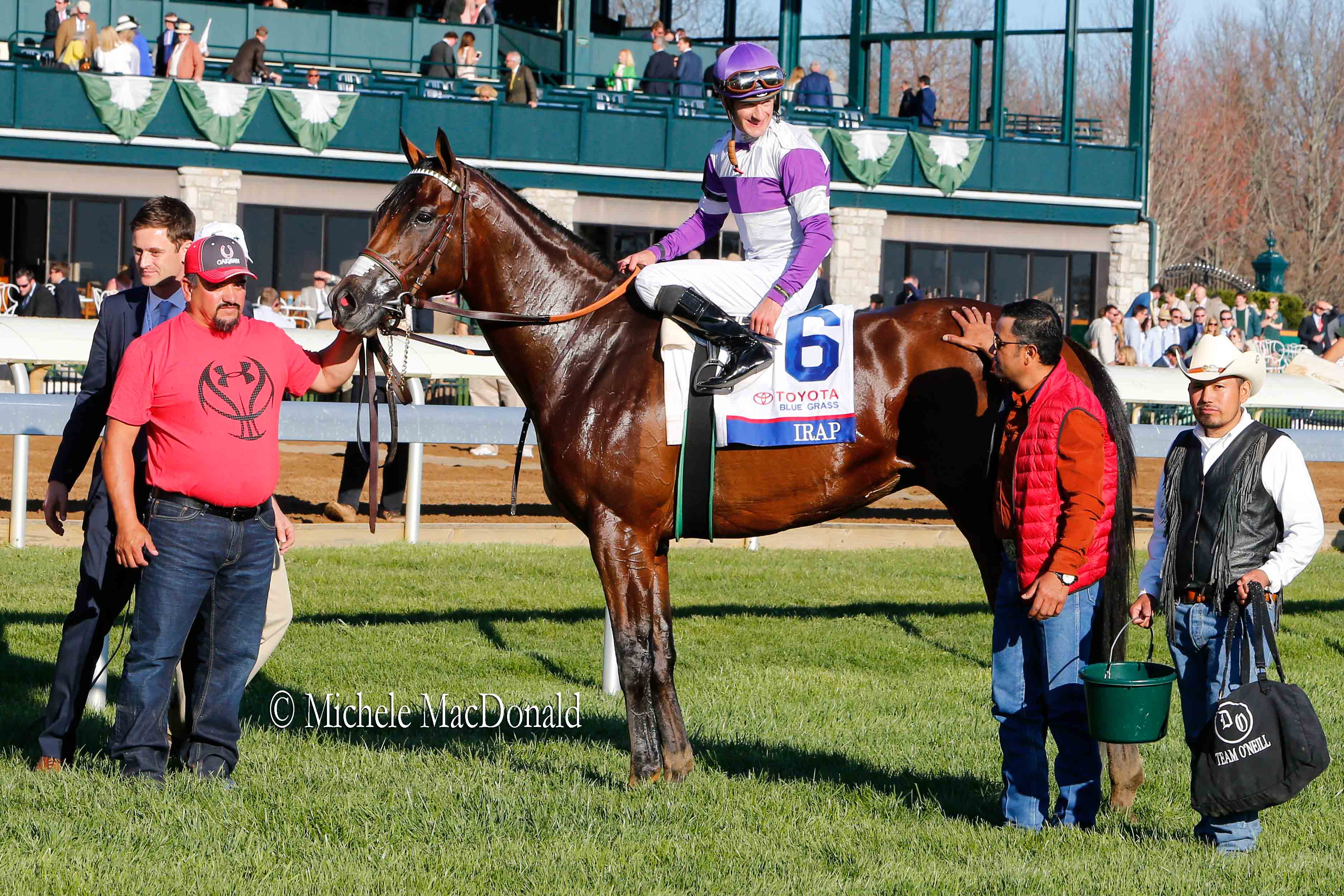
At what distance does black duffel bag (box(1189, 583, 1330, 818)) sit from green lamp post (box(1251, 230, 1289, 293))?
38079mm

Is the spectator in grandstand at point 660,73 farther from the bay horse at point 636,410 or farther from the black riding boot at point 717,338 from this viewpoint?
the black riding boot at point 717,338

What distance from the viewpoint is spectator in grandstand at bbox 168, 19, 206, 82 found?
23.4 m

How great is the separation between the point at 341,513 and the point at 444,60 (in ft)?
53.1

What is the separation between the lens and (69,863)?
416cm

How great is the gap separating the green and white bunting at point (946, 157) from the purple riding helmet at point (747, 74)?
22.6m

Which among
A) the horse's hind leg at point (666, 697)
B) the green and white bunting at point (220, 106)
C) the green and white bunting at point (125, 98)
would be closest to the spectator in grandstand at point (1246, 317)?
the green and white bunting at point (220, 106)

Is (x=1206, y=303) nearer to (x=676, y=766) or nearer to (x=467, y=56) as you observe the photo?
(x=467, y=56)

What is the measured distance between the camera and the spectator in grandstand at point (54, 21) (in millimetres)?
23922

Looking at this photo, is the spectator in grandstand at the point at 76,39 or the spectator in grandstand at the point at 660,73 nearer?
the spectator in grandstand at the point at 76,39

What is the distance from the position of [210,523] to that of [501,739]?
1.56m

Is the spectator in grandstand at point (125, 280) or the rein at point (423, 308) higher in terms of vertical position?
the spectator in grandstand at point (125, 280)

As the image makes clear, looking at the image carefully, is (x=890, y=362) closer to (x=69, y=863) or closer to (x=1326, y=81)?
(x=69, y=863)

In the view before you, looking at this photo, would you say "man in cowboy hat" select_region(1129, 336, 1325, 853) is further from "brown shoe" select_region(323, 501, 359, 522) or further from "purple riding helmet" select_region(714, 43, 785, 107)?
"brown shoe" select_region(323, 501, 359, 522)

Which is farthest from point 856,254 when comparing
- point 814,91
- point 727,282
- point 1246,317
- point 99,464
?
point 99,464
